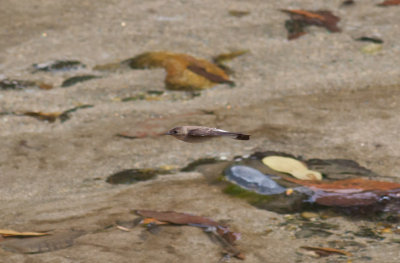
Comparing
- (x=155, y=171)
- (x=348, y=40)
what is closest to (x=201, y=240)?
(x=155, y=171)

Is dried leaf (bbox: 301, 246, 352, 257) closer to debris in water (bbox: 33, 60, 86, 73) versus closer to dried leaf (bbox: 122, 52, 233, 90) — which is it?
dried leaf (bbox: 122, 52, 233, 90)

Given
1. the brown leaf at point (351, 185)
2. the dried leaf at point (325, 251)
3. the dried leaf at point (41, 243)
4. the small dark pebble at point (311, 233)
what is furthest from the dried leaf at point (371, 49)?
the dried leaf at point (41, 243)

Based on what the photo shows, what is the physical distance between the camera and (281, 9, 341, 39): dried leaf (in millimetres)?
4184

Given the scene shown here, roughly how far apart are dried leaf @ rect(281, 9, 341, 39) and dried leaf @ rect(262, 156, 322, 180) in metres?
1.64

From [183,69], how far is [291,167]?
4.23ft

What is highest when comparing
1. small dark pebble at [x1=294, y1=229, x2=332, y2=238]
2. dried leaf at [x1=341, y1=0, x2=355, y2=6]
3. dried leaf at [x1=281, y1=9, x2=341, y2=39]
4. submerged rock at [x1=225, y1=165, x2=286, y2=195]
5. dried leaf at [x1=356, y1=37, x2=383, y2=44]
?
dried leaf at [x1=341, y1=0, x2=355, y2=6]

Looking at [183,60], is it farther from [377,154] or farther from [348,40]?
[377,154]

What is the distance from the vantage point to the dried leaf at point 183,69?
3.58m

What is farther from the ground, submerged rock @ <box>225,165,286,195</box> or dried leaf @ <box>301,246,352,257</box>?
submerged rock @ <box>225,165,286,195</box>

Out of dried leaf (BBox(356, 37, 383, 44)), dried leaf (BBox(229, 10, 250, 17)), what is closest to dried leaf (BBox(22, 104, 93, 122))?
dried leaf (BBox(229, 10, 250, 17))

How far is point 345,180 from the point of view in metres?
2.44

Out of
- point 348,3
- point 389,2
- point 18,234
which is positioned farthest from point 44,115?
point 389,2

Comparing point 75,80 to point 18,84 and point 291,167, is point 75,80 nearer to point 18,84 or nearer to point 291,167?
point 18,84

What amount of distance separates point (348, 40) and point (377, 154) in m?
1.52
